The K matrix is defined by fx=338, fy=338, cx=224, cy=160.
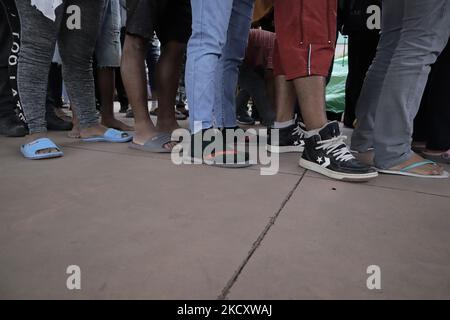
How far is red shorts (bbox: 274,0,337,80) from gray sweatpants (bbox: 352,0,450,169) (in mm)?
255

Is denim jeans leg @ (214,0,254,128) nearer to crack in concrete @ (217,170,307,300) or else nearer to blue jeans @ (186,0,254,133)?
blue jeans @ (186,0,254,133)

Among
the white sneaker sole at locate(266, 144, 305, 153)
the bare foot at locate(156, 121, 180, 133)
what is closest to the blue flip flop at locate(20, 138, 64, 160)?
the bare foot at locate(156, 121, 180, 133)

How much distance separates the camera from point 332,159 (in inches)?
47.1

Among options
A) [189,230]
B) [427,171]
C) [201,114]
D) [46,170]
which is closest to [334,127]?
[427,171]

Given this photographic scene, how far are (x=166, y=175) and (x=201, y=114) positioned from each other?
11.8 inches

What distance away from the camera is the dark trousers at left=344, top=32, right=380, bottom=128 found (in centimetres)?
206

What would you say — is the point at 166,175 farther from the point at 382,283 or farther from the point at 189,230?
the point at 382,283

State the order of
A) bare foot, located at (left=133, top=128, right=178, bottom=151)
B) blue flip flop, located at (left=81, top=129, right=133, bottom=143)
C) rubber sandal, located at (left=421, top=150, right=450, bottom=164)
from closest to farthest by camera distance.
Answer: rubber sandal, located at (left=421, top=150, right=450, bottom=164)
bare foot, located at (left=133, top=128, right=178, bottom=151)
blue flip flop, located at (left=81, top=129, right=133, bottom=143)

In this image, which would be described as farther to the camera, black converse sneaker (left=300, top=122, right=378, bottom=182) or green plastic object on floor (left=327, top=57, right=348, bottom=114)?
green plastic object on floor (left=327, top=57, right=348, bottom=114)

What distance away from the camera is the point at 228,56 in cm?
175

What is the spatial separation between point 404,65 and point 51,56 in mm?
1442

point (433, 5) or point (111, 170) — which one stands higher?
point (433, 5)

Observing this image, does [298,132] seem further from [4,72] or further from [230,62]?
[4,72]

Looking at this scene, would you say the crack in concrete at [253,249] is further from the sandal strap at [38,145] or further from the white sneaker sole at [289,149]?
the sandal strap at [38,145]
